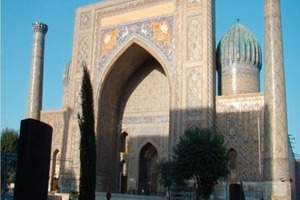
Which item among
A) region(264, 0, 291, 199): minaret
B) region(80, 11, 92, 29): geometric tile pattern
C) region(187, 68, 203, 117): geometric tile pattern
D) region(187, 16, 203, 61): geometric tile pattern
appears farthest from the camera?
region(80, 11, 92, 29): geometric tile pattern

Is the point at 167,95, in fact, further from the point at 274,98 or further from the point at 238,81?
the point at 274,98

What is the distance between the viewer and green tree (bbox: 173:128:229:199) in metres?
9.88

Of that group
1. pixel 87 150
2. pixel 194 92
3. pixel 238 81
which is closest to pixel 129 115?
pixel 194 92

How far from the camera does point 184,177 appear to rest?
1016cm

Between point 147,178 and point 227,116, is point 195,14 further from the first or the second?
point 147,178

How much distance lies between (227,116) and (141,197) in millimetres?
3657

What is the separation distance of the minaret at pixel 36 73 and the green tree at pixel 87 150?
36.1 feet

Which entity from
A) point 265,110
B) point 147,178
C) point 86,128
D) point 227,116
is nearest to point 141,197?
point 147,178

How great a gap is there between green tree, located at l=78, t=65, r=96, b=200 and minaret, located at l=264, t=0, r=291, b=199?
272 inches

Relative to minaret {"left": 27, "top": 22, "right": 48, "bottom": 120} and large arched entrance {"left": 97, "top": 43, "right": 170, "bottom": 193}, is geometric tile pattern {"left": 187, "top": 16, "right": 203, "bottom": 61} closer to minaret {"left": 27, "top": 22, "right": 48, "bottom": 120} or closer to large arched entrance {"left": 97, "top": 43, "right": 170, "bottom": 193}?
large arched entrance {"left": 97, "top": 43, "right": 170, "bottom": 193}

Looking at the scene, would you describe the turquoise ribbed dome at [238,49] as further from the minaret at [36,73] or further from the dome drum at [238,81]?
the minaret at [36,73]

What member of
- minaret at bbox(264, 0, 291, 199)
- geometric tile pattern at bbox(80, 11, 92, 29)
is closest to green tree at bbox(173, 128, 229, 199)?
minaret at bbox(264, 0, 291, 199)

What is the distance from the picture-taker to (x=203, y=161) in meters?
9.90

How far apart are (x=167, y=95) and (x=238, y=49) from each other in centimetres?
307
